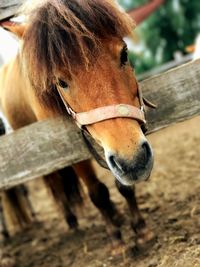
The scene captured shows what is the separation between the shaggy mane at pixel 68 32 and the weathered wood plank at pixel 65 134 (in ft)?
1.20

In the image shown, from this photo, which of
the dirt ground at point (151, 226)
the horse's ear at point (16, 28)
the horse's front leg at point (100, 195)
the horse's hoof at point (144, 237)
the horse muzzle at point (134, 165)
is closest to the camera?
the horse muzzle at point (134, 165)

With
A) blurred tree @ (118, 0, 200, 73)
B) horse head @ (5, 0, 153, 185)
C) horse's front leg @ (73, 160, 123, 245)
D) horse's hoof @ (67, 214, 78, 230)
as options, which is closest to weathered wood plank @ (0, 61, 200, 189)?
horse head @ (5, 0, 153, 185)

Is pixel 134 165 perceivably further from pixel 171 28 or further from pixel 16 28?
pixel 171 28

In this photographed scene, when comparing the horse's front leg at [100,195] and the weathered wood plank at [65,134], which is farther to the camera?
the horse's front leg at [100,195]

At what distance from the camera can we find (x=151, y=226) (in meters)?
3.31

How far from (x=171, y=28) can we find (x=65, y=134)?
47.2 ft

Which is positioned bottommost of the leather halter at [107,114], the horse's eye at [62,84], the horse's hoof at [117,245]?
the horse's hoof at [117,245]

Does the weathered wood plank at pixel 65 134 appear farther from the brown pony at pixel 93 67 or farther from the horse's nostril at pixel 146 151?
the horse's nostril at pixel 146 151

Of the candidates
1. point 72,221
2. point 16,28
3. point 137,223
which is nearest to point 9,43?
point 72,221

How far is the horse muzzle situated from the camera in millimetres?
2037

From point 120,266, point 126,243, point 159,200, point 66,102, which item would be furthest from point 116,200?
point 66,102

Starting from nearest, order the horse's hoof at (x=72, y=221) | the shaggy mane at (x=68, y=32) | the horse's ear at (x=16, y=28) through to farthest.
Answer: the shaggy mane at (x=68, y=32)
the horse's ear at (x=16, y=28)
the horse's hoof at (x=72, y=221)

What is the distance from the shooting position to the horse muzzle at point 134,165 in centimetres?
204

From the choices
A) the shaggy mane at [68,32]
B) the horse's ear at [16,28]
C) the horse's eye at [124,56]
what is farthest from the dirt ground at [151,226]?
the horse's ear at [16,28]
